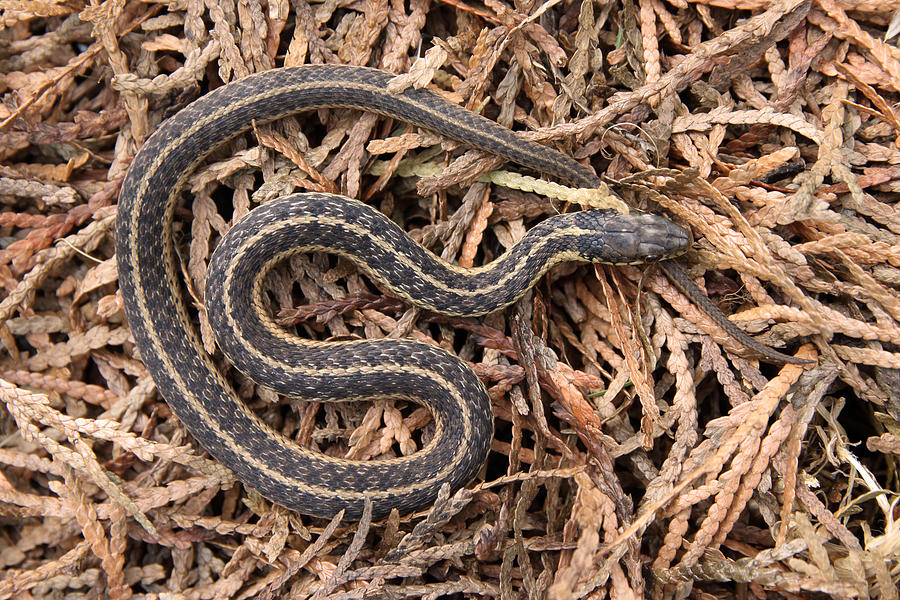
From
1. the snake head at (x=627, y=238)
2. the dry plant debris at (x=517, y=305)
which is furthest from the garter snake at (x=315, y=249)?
the dry plant debris at (x=517, y=305)

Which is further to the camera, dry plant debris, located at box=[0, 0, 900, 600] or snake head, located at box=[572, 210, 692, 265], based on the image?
snake head, located at box=[572, 210, 692, 265]

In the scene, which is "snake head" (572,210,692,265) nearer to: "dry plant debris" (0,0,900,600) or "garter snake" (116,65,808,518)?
"garter snake" (116,65,808,518)

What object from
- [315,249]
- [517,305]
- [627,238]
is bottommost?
[517,305]

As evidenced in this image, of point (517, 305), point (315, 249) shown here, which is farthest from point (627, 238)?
point (315, 249)

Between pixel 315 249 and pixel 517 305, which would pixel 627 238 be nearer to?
pixel 517 305

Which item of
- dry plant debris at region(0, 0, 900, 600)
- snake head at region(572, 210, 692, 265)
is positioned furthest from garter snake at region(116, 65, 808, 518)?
dry plant debris at region(0, 0, 900, 600)
